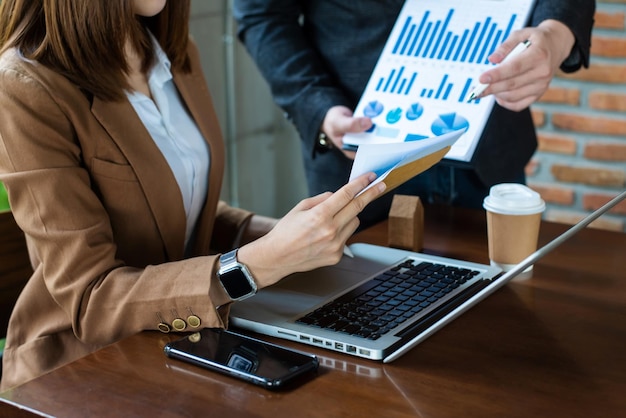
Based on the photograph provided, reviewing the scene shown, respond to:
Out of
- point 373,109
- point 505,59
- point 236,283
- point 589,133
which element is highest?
point 505,59

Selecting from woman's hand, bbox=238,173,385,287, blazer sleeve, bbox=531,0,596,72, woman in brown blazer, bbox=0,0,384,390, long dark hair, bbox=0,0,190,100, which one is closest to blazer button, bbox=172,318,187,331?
woman in brown blazer, bbox=0,0,384,390

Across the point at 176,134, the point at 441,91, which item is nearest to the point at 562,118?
the point at 441,91

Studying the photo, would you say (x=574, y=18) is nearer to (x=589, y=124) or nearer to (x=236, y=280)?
(x=236, y=280)

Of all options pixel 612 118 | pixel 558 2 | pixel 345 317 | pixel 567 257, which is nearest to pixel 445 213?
pixel 567 257

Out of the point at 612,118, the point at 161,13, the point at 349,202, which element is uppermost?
the point at 161,13

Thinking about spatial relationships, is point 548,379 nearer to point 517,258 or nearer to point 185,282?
point 517,258

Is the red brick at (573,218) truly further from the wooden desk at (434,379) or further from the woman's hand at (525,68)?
the wooden desk at (434,379)

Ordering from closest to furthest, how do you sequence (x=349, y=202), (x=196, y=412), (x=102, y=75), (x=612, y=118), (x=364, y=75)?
1. (x=196, y=412)
2. (x=349, y=202)
3. (x=102, y=75)
4. (x=364, y=75)
5. (x=612, y=118)

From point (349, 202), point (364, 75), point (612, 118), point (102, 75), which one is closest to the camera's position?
point (349, 202)

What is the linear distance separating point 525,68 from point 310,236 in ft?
2.21

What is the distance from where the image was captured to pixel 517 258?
1455 mm

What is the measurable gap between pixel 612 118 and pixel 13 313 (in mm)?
2098

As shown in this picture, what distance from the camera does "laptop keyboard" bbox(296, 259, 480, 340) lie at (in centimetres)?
121

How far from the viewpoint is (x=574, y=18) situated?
1830 millimetres
